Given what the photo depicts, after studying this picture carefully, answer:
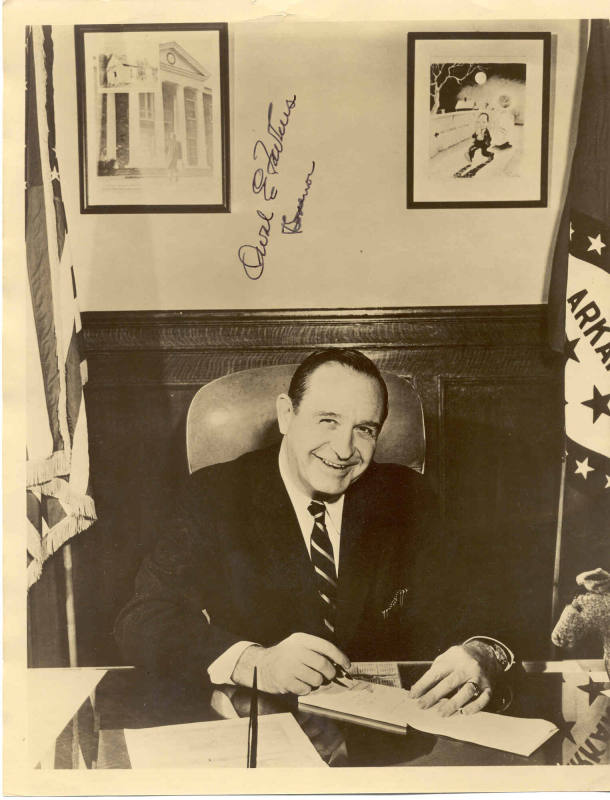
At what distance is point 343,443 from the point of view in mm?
2156

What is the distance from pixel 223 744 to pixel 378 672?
1.48ft

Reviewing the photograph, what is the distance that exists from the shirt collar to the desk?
444mm

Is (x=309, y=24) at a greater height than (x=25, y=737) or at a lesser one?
greater

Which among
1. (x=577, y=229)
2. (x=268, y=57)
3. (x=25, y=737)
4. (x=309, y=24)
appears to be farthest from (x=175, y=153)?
(x=25, y=737)

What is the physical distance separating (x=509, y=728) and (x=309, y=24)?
1974mm

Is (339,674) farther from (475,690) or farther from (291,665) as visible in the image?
(475,690)

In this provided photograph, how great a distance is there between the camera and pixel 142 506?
7.18ft

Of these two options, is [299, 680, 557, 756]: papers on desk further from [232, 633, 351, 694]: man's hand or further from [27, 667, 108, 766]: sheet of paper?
[27, 667, 108, 766]: sheet of paper

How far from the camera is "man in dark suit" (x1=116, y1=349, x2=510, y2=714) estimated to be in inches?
84.7

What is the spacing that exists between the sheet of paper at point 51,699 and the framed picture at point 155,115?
129 centimetres

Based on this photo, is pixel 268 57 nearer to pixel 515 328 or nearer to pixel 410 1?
pixel 410 1

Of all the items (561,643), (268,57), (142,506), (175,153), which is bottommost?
(561,643)

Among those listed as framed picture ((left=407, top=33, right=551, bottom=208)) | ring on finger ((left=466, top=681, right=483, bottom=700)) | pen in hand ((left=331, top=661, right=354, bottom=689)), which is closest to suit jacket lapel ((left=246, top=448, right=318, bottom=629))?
pen in hand ((left=331, top=661, right=354, bottom=689))
